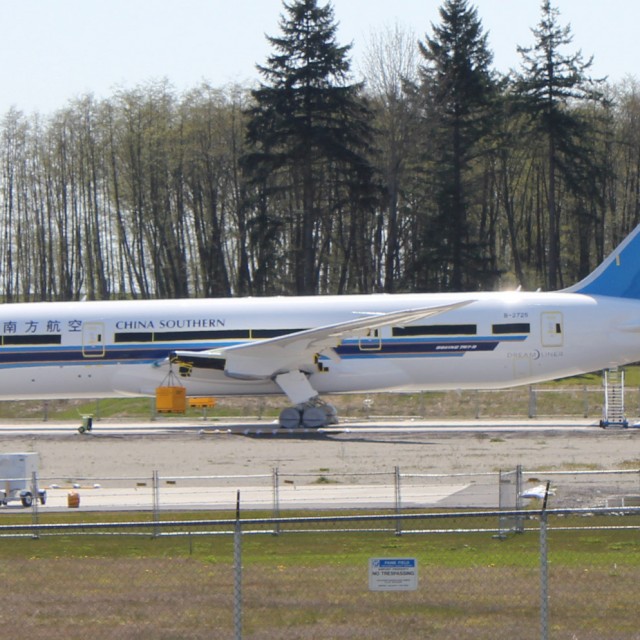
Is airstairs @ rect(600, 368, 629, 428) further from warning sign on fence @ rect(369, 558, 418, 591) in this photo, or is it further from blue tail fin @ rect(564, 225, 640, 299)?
warning sign on fence @ rect(369, 558, 418, 591)

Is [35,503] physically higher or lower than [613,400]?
Result: lower

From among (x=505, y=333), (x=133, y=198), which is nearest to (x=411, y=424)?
(x=505, y=333)

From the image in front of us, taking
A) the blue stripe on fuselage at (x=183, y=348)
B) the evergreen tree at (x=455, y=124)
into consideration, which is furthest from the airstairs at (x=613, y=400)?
the evergreen tree at (x=455, y=124)

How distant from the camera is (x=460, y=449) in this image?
29.1 m

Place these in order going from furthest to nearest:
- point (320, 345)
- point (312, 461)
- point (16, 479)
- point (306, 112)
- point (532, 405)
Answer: point (306, 112) → point (532, 405) → point (320, 345) → point (312, 461) → point (16, 479)

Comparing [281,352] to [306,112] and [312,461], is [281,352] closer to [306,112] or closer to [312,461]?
[312,461]

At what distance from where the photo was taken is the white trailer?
2114 centimetres

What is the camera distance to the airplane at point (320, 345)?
34.1m

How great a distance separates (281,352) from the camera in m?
33.6

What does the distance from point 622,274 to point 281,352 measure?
1054 centimetres

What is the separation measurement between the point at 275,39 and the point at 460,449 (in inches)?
1389

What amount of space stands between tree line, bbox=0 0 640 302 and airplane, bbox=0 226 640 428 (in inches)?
952

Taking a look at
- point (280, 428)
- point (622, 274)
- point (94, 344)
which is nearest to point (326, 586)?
point (280, 428)

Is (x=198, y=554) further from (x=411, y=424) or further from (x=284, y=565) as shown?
(x=411, y=424)
